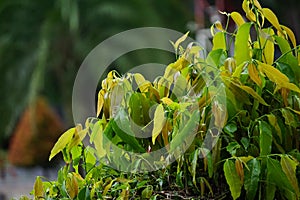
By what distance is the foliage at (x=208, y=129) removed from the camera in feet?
1.10

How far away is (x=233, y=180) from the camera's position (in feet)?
1.06

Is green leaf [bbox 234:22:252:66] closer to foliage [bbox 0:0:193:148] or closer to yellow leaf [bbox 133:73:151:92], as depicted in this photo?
Result: yellow leaf [bbox 133:73:151:92]

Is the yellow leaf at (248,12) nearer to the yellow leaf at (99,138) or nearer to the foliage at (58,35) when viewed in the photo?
the yellow leaf at (99,138)

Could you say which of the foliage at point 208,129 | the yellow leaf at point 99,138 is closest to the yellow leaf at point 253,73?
the foliage at point 208,129

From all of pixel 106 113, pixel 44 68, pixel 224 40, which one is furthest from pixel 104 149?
pixel 44 68

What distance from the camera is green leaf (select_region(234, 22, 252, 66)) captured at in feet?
1.23

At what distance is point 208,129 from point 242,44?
76 mm

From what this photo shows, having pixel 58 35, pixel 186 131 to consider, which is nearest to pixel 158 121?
pixel 186 131

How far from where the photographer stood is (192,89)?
14.5 inches

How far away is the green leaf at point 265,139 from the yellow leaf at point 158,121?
0.07m

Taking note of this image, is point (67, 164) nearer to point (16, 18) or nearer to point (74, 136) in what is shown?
point (74, 136)

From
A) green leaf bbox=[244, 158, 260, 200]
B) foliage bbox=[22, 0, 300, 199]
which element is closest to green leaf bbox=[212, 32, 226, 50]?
foliage bbox=[22, 0, 300, 199]

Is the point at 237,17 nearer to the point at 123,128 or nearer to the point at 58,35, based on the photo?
the point at 123,128

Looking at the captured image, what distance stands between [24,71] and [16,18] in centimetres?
21
